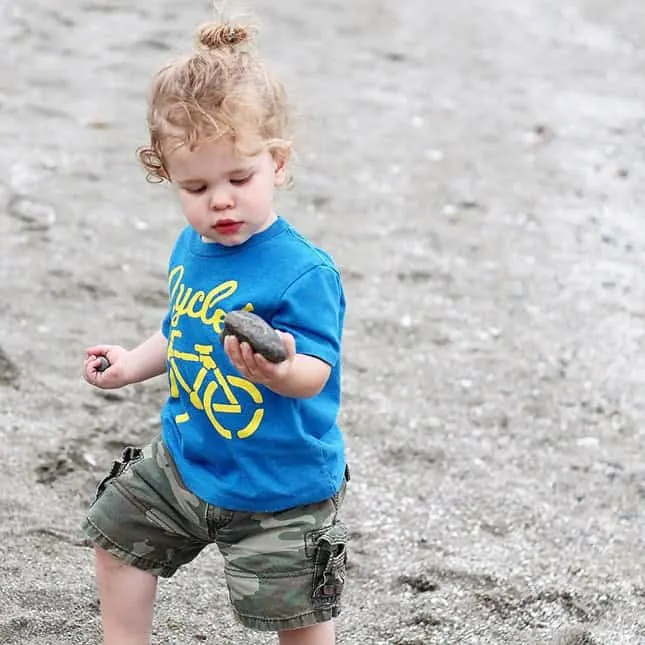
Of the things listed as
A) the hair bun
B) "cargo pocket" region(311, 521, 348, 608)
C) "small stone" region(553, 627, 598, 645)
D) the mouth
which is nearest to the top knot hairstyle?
the hair bun

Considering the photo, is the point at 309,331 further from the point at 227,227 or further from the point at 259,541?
the point at 259,541

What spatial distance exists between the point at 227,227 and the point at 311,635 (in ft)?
2.41

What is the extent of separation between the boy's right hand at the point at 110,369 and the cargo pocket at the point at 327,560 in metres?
0.49

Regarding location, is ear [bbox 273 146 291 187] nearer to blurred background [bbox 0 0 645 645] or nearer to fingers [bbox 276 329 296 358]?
blurred background [bbox 0 0 645 645]

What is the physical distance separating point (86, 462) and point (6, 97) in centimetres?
359

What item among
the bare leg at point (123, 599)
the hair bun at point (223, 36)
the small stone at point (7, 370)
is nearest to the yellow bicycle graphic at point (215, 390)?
the bare leg at point (123, 599)

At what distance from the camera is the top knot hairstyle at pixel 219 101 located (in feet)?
6.89

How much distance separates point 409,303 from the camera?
15.6 feet

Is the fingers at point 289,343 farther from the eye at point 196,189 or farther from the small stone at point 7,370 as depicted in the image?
the small stone at point 7,370

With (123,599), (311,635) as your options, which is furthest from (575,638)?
(123,599)

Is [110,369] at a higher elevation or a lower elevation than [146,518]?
higher

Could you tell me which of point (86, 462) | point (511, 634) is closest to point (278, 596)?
point (511, 634)

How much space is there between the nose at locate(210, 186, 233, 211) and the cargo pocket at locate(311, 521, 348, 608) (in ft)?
1.88

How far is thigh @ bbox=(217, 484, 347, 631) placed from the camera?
2.23 metres
